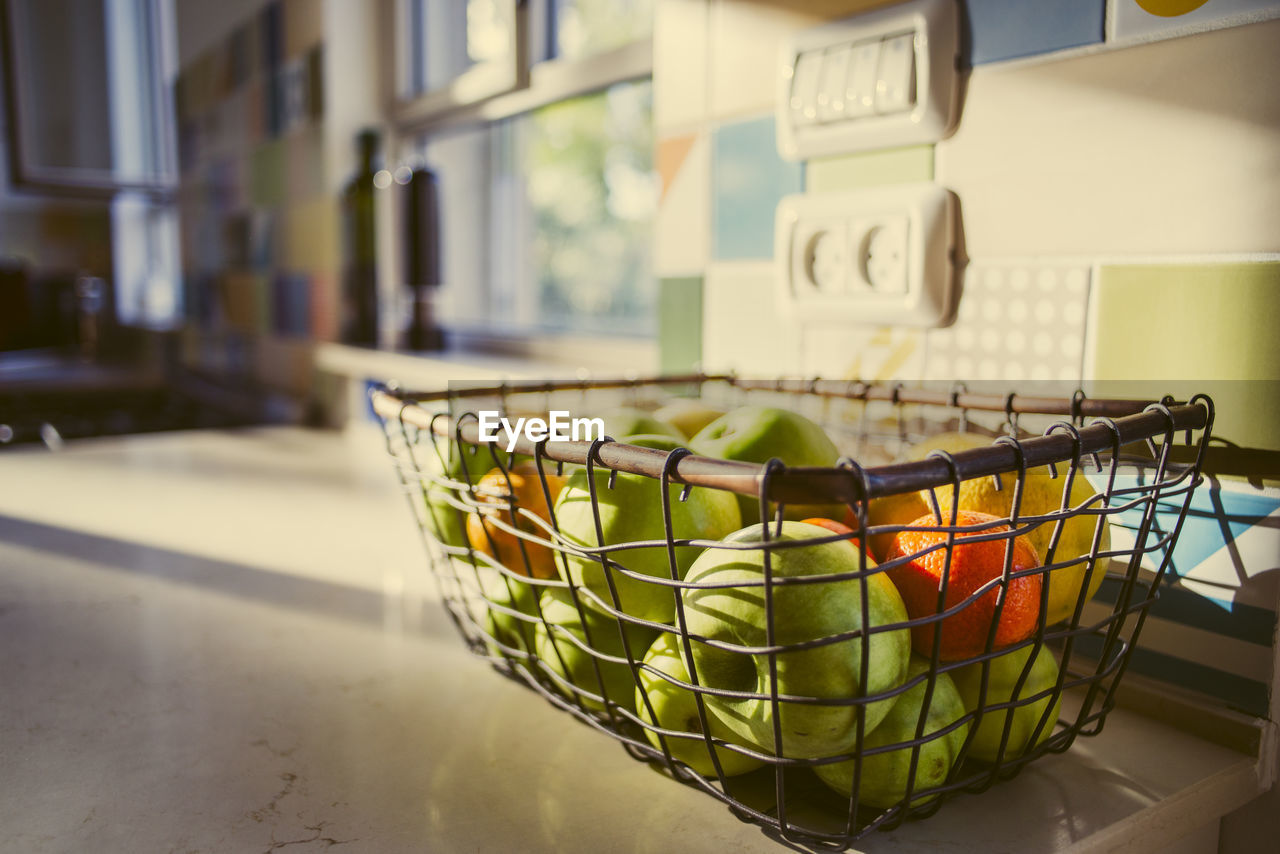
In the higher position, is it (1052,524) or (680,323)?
(680,323)

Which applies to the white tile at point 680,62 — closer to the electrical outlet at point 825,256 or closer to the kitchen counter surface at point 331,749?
the electrical outlet at point 825,256

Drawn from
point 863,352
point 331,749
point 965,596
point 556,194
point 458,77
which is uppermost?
point 458,77

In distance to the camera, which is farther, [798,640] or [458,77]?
[458,77]

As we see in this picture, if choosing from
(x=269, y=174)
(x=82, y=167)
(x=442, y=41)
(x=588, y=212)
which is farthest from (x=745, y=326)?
(x=82, y=167)

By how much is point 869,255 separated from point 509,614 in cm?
41

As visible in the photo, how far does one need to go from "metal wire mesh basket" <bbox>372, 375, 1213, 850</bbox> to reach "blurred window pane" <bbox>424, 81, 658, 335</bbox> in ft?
2.92

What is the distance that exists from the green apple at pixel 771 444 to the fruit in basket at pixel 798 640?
0.39ft

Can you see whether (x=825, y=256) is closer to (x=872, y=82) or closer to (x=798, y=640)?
(x=872, y=82)

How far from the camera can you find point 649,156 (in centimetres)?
139

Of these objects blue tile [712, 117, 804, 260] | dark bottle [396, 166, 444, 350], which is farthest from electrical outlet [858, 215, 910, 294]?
dark bottle [396, 166, 444, 350]

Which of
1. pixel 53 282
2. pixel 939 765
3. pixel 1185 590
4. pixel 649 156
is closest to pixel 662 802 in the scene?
pixel 939 765

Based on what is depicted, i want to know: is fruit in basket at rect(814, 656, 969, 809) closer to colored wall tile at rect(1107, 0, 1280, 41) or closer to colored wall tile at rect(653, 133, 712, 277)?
colored wall tile at rect(1107, 0, 1280, 41)

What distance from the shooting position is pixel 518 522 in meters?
0.55

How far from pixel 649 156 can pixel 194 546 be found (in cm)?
85
